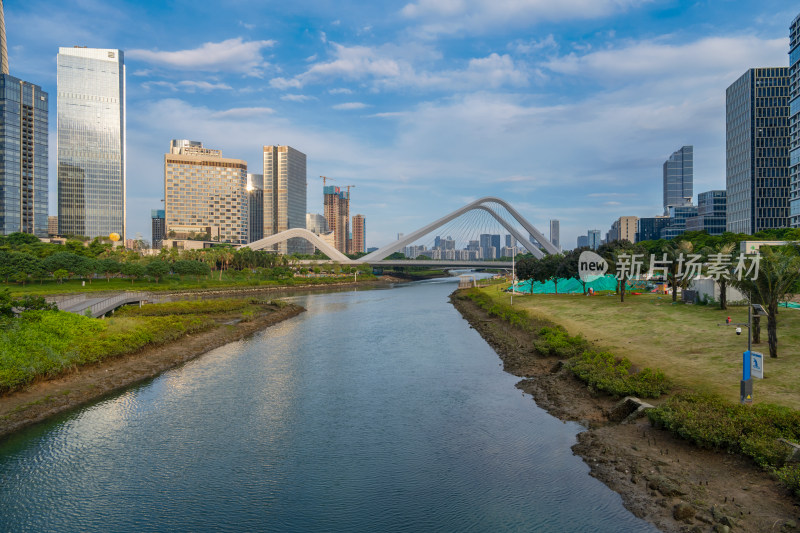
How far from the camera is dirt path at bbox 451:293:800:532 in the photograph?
31.8 ft

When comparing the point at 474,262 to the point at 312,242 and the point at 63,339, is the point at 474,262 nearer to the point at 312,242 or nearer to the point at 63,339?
the point at 312,242

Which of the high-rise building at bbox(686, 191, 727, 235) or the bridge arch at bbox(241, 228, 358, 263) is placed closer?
the bridge arch at bbox(241, 228, 358, 263)

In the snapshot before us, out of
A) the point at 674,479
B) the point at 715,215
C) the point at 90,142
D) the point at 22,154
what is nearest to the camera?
the point at 674,479

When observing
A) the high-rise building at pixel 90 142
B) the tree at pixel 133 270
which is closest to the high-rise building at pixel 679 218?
the tree at pixel 133 270

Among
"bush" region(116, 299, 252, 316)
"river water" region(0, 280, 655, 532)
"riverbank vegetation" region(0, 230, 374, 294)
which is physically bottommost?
"river water" region(0, 280, 655, 532)

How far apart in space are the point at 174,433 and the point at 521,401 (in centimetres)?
1324

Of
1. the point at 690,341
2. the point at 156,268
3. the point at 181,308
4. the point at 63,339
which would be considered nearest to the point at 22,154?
the point at 156,268

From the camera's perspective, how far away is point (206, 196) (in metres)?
171

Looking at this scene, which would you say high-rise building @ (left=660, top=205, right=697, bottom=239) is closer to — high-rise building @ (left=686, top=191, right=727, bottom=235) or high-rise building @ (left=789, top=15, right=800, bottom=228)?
Result: high-rise building @ (left=686, top=191, right=727, bottom=235)

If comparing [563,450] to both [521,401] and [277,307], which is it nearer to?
[521,401]

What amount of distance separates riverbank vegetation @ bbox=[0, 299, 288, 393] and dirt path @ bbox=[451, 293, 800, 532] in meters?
21.0

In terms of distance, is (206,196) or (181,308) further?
(206,196)

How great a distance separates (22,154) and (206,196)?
60.6 meters

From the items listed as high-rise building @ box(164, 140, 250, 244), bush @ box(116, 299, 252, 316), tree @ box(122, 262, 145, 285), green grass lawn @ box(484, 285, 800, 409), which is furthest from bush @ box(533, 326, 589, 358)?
high-rise building @ box(164, 140, 250, 244)
